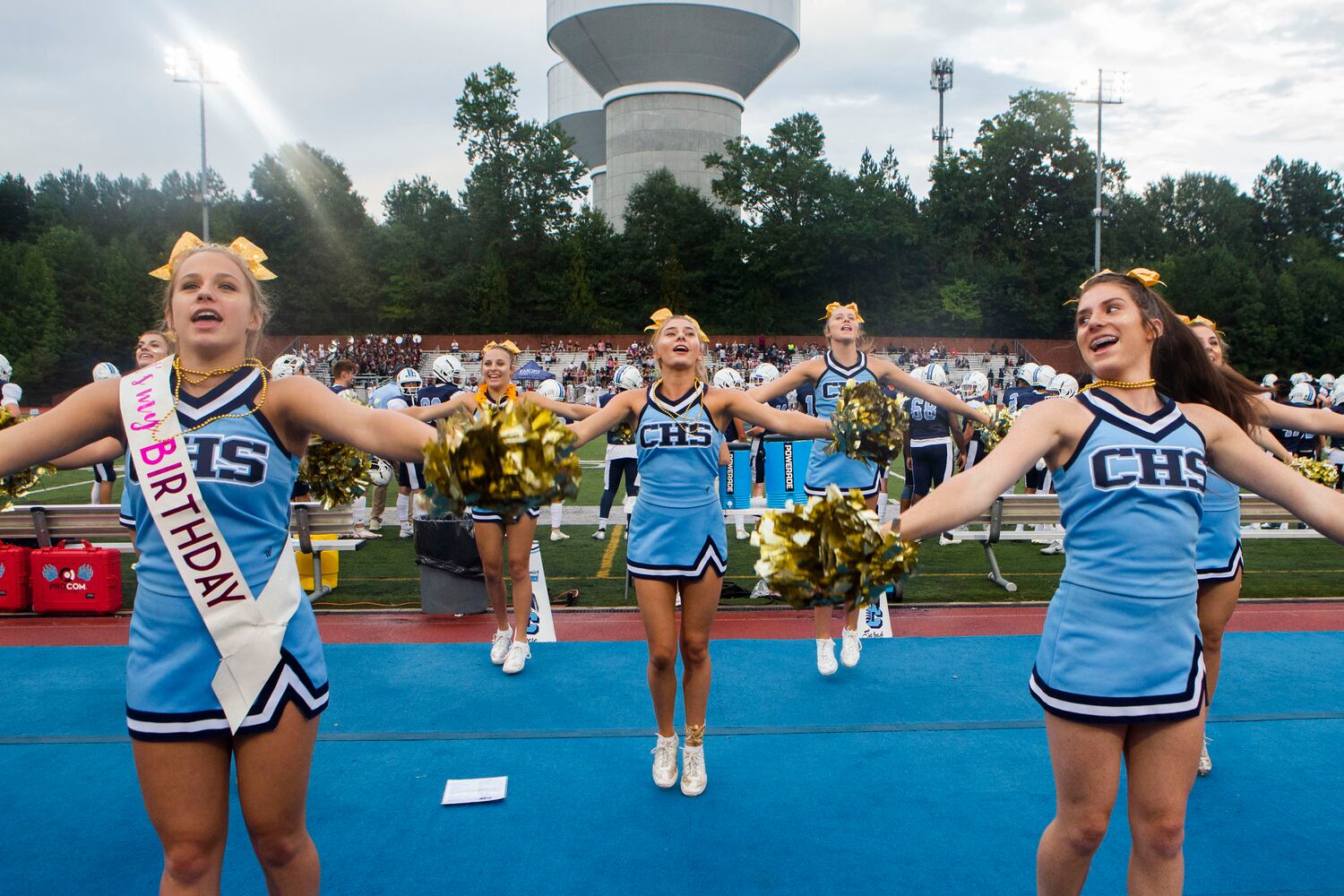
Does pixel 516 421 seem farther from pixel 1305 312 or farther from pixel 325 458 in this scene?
pixel 1305 312

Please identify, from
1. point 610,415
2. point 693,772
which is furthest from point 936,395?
point 693,772

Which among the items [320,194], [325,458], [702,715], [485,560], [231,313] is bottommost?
[702,715]

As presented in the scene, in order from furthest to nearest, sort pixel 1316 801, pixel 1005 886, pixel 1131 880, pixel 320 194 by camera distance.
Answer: pixel 320 194 → pixel 1316 801 → pixel 1005 886 → pixel 1131 880

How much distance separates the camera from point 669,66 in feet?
178

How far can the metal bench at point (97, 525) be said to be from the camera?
721 centimetres

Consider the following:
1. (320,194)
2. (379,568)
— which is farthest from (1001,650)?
(320,194)

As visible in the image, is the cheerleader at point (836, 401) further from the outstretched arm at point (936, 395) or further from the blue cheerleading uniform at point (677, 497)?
the blue cheerleading uniform at point (677, 497)

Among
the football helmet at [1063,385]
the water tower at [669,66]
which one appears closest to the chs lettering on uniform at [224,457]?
the football helmet at [1063,385]

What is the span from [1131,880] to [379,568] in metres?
7.56

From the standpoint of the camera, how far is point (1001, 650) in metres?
5.64

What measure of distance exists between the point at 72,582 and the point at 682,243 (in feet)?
158

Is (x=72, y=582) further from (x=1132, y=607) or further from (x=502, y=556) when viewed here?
(x=1132, y=607)

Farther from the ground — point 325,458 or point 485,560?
point 325,458

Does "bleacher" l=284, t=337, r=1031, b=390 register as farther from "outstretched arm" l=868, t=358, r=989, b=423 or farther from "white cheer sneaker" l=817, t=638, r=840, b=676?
"outstretched arm" l=868, t=358, r=989, b=423
